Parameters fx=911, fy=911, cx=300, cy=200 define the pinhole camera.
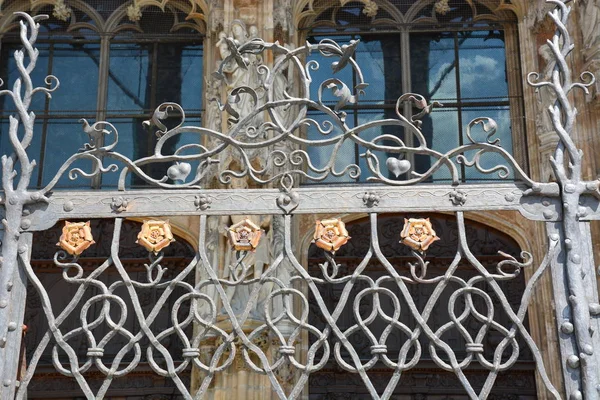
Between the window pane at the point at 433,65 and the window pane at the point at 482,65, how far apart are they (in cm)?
12

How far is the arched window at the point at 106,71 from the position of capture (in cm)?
1002

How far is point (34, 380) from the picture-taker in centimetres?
895

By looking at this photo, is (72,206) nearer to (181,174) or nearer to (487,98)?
(181,174)

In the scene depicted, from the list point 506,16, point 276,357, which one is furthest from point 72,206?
point 506,16

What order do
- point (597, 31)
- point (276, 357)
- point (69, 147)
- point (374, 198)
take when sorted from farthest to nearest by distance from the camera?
point (69, 147) < point (597, 31) < point (276, 357) < point (374, 198)

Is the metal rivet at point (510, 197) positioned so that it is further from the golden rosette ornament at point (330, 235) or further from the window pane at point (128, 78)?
the window pane at point (128, 78)

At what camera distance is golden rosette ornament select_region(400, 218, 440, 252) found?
498 centimetres

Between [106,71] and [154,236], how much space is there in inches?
224

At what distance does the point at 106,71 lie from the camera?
406 inches

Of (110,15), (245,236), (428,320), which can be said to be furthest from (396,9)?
(245,236)

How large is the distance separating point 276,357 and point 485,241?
2.60m

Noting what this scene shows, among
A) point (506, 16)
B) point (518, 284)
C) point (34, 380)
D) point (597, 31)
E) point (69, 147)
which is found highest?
point (506, 16)

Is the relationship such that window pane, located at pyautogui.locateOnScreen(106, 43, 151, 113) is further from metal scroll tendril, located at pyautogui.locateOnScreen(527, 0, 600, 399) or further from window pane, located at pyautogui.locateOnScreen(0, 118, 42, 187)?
metal scroll tendril, located at pyautogui.locateOnScreen(527, 0, 600, 399)

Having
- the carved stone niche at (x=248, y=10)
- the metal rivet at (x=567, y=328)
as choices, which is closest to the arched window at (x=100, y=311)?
the carved stone niche at (x=248, y=10)
